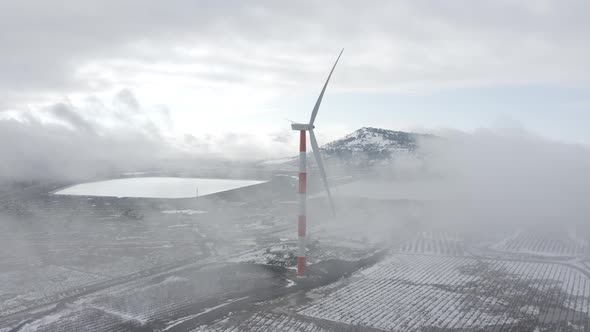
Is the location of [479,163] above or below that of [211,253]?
above

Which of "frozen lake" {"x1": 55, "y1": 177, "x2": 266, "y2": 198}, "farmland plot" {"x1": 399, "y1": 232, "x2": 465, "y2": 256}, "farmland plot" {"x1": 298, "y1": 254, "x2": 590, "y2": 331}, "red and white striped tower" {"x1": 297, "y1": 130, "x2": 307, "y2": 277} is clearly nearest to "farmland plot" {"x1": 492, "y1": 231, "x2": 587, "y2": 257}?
"farmland plot" {"x1": 399, "y1": 232, "x2": 465, "y2": 256}

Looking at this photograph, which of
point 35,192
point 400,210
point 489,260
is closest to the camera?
point 489,260

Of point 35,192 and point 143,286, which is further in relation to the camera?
point 35,192

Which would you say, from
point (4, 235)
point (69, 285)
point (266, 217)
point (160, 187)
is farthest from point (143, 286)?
point (160, 187)

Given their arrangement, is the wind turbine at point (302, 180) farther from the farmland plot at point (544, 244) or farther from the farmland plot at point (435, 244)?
the farmland plot at point (544, 244)

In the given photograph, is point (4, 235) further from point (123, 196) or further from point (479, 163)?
point (479, 163)

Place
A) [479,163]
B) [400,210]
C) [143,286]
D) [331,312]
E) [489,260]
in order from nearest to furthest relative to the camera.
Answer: [331,312], [143,286], [489,260], [400,210], [479,163]
